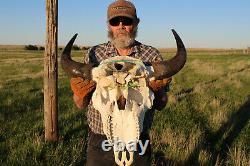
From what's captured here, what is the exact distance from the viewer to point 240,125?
11.8 metres

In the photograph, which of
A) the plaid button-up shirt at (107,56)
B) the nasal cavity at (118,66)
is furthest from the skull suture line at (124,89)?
the plaid button-up shirt at (107,56)

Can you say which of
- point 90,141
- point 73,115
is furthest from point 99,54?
point 73,115

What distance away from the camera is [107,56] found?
4.84 meters

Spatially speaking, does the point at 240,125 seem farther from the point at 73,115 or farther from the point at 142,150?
the point at 142,150

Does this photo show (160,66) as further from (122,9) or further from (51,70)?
(51,70)

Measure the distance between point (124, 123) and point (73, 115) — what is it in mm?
8356

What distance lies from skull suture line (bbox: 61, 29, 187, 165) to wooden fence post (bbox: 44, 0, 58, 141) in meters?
4.99

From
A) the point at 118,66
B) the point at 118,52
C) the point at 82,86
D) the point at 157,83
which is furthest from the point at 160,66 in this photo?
the point at 118,52

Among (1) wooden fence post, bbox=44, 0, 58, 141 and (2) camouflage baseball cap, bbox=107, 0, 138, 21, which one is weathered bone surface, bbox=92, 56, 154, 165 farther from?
(1) wooden fence post, bbox=44, 0, 58, 141

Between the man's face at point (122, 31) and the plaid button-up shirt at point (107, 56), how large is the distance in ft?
0.40

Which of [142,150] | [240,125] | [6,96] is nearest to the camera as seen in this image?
[142,150]

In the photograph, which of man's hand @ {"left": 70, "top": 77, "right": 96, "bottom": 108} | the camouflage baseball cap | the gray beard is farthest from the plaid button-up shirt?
man's hand @ {"left": 70, "top": 77, "right": 96, "bottom": 108}

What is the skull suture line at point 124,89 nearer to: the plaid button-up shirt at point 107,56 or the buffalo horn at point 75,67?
Result: the buffalo horn at point 75,67

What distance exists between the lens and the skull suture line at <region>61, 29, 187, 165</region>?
359 centimetres
